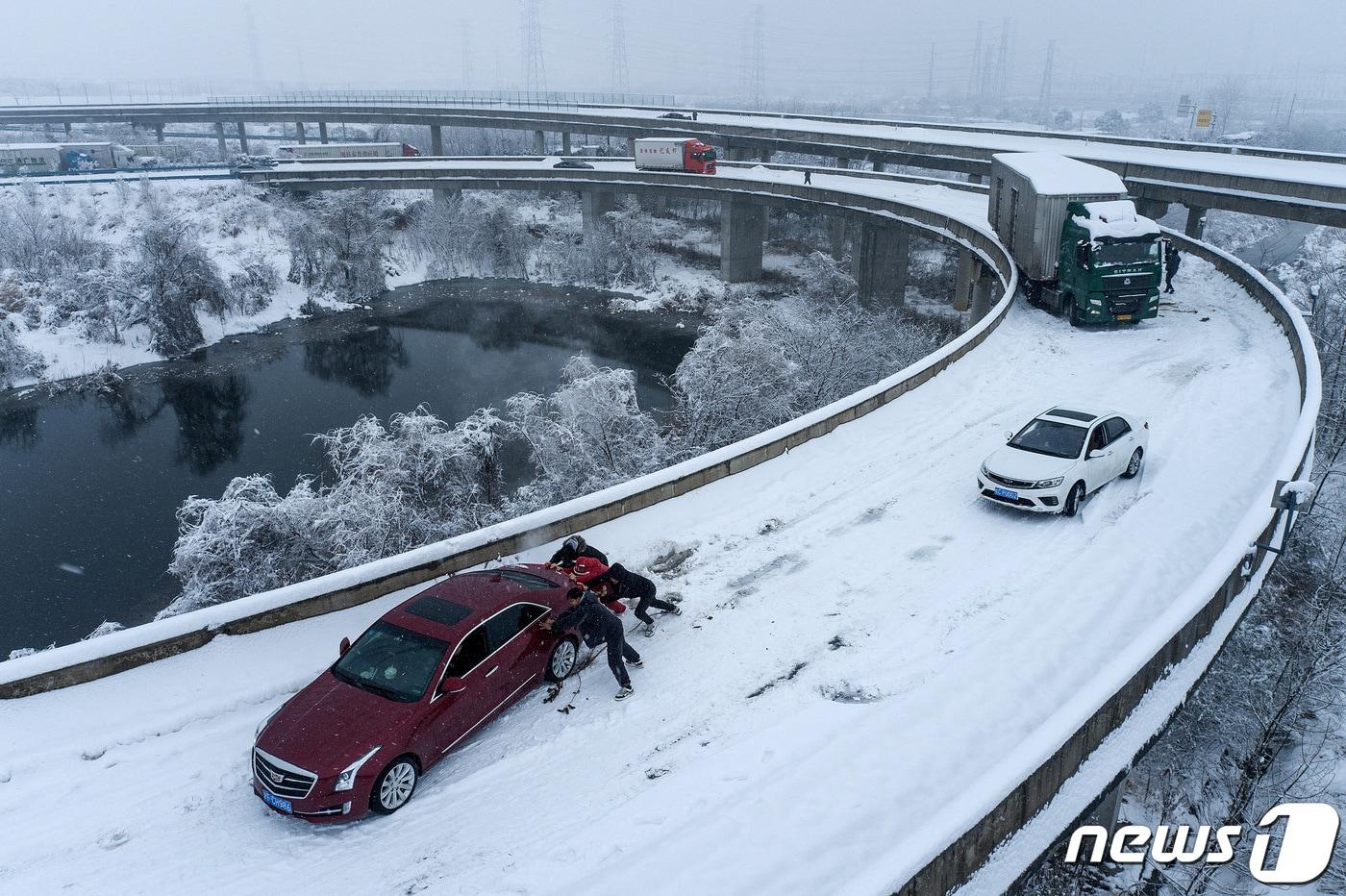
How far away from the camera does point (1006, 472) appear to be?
14.2m

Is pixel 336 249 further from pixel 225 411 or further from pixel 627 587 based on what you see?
pixel 627 587

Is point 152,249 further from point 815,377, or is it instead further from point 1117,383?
point 1117,383

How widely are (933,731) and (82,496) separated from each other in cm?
3134

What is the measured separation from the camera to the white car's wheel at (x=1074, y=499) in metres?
14.0

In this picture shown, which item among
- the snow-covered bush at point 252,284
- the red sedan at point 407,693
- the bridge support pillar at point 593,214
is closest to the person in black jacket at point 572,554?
the red sedan at point 407,693

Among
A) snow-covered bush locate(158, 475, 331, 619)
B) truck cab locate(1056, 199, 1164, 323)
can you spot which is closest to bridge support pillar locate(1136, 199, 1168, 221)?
truck cab locate(1056, 199, 1164, 323)

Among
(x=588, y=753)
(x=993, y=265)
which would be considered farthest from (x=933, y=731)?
(x=993, y=265)

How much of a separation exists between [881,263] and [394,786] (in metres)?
46.9

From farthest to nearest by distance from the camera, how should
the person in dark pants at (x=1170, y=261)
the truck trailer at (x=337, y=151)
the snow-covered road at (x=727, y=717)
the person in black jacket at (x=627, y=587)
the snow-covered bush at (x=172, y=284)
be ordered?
1. the truck trailer at (x=337, y=151)
2. the snow-covered bush at (x=172, y=284)
3. the person in dark pants at (x=1170, y=261)
4. the person in black jacket at (x=627, y=587)
5. the snow-covered road at (x=727, y=717)

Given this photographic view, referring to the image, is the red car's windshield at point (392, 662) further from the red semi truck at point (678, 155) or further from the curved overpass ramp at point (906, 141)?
the red semi truck at point (678, 155)

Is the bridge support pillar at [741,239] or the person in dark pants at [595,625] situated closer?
the person in dark pants at [595,625]

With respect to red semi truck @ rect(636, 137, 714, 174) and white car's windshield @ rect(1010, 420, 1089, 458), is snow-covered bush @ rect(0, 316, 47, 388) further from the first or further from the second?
white car's windshield @ rect(1010, 420, 1089, 458)

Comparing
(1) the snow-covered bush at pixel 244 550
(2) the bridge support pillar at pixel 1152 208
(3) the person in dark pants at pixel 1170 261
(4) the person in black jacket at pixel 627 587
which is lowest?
(1) the snow-covered bush at pixel 244 550

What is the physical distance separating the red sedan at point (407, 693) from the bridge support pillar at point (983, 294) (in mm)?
29133
